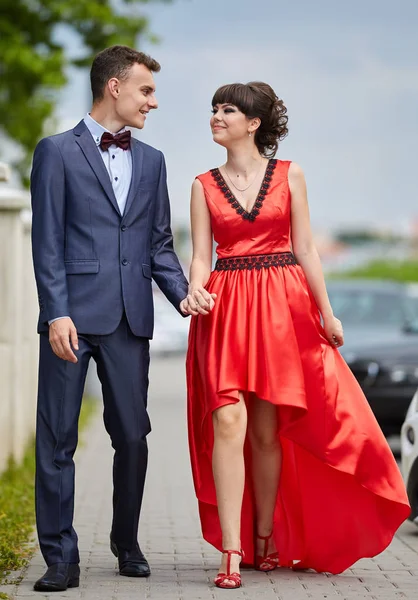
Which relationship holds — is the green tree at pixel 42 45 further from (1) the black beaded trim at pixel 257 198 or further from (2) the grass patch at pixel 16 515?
(1) the black beaded trim at pixel 257 198

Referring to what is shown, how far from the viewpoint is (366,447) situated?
19.5 ft

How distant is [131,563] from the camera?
5.92m

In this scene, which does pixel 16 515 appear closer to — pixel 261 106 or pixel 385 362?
pixel 261 106

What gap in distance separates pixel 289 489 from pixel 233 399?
707mm

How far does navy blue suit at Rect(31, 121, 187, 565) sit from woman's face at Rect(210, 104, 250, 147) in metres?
0.36

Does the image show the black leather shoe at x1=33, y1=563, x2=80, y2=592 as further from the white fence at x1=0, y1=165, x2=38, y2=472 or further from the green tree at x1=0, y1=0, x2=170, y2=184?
the green tree at x1=0, y1=0, x2=170, y2=184

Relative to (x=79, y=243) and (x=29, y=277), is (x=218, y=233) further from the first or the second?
(x=29, y=277)

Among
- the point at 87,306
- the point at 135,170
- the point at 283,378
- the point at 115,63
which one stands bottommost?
the point at 283,378

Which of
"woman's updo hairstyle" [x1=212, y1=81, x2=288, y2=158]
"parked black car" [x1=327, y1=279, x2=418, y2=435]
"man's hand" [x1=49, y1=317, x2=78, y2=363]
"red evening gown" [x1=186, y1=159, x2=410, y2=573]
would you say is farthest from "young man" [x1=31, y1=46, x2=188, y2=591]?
"parked black car" [x1=327, y1=279, x2=418, y2=435]

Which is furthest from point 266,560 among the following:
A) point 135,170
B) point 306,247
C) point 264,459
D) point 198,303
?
point 135,170

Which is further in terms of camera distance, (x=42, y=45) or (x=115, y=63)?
(x=42, y=45)

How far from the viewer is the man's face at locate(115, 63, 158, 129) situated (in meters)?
5.79

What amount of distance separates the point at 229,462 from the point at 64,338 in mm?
891

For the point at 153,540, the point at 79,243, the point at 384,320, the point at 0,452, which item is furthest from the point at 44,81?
the point at 79,243
